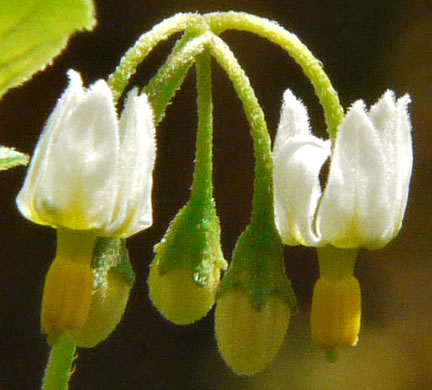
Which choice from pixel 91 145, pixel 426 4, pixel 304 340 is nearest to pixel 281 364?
pixel 304 340

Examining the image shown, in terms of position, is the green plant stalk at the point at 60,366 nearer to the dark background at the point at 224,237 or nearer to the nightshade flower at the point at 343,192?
the nightshade flower at the point at 343,192

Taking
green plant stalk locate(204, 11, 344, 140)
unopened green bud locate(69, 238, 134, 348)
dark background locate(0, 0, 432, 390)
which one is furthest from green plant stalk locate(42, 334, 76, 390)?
dark background locate(0, 0, 432, 390)

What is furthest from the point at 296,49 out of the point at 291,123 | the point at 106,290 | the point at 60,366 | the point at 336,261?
the point at 60,366

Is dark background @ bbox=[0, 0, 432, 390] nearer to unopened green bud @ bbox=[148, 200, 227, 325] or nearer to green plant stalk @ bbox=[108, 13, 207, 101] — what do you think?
unopened green bud @ bbox=[148, 200, 227, 325]

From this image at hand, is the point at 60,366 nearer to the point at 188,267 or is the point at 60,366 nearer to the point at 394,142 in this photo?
the point at 188,267

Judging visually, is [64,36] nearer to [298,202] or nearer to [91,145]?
[91,145]

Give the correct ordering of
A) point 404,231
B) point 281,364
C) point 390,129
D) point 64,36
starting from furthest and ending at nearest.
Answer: point 404,231 < point 281,364 < point 390,129 < point 64,36
